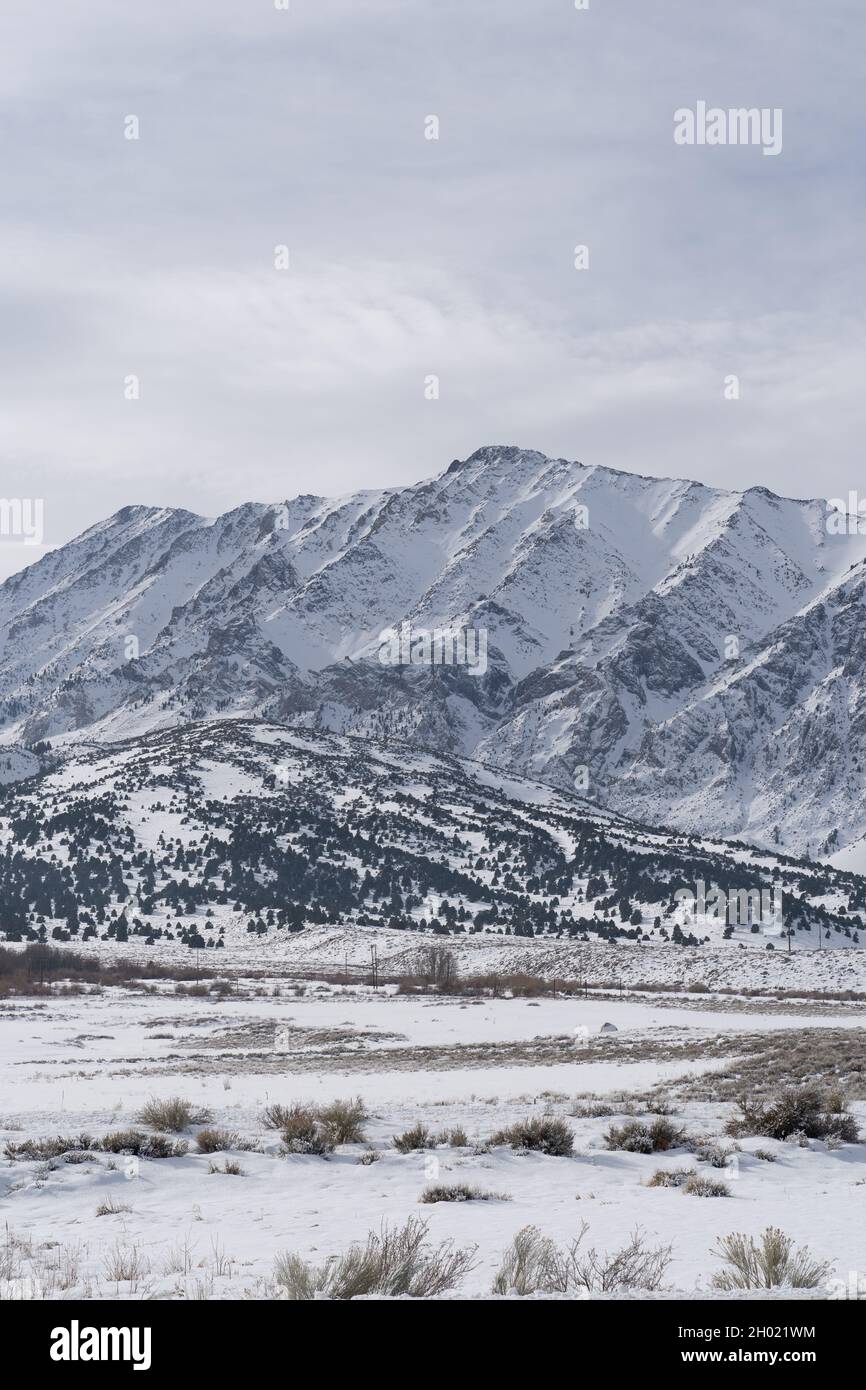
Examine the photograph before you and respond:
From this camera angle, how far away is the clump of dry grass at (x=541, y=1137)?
18312 millimetres

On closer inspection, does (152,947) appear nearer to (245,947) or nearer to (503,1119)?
(245,947)

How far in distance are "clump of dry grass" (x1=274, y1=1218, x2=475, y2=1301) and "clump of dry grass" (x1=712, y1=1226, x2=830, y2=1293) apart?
2.43 meters

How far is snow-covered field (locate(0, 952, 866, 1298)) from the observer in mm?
11664

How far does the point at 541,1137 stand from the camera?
1858 cm

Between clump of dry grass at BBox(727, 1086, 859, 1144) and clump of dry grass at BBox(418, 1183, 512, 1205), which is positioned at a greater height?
clump of dry grass at BBox(418, 1183, 512, 1205)

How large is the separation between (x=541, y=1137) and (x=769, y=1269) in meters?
9.07

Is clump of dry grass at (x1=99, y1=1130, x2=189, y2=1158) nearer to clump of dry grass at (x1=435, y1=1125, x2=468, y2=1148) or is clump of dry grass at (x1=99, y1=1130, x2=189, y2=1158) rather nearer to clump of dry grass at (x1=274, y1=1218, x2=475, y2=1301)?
clump of dry grass at (x1=435, y1=1125, x2=468, y2=1148)

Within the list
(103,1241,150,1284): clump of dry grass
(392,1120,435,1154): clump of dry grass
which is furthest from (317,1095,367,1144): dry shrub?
(103,1241,150,1284): clump of dry grass

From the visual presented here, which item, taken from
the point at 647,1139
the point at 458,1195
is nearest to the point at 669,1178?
the point at 647,1139

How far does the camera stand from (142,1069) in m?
36.9

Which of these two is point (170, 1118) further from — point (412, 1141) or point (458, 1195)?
point (458, 1195)
